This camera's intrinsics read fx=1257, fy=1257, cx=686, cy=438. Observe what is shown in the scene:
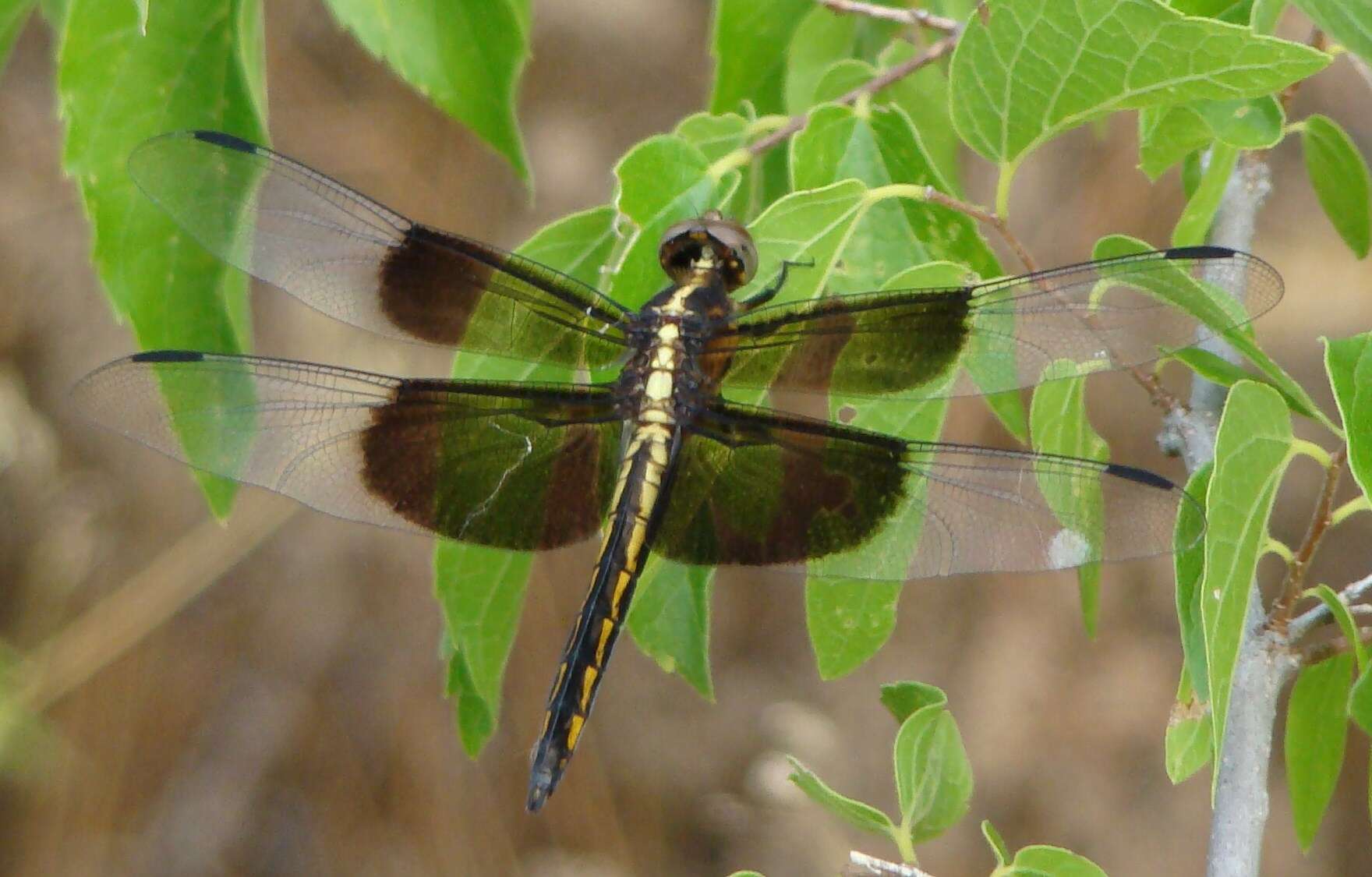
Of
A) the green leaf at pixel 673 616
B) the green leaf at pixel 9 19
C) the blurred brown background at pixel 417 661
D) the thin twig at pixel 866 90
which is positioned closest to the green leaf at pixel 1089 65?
the thin twig at pixel 866 90

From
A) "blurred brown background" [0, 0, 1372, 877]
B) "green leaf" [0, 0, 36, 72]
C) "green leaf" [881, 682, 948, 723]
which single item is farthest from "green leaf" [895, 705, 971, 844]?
"blurred brown background" [0, 0, 1372, 877]

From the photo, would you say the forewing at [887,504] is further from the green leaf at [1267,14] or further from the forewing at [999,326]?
the green leaf at [1267,14]

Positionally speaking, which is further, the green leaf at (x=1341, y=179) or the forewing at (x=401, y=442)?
the green leaf at (x=1341, y=179)

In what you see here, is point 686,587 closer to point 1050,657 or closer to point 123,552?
point 1050,657

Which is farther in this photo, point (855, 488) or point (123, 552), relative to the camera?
point (123, 552)

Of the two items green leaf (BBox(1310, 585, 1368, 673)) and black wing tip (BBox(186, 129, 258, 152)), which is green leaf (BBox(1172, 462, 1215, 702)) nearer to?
green leaf (BBox(1310, 585, 1368, 673))

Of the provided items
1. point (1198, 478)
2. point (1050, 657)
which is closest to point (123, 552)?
point (1050, 657)

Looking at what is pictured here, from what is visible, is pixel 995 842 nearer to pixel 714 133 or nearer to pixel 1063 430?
pixel 1063 430
